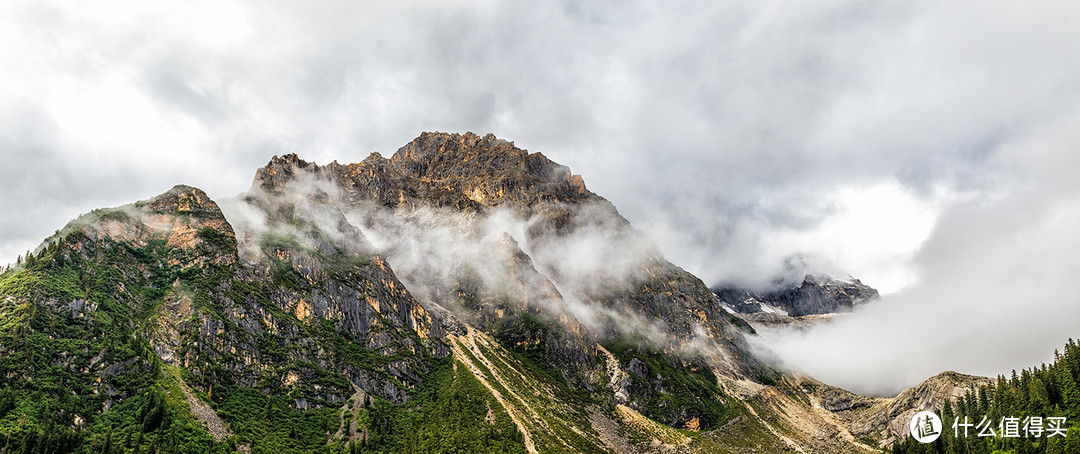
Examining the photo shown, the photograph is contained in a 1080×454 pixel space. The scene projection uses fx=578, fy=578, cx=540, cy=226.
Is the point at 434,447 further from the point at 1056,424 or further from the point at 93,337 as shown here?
the point at 1056,424

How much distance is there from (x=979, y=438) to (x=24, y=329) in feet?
928

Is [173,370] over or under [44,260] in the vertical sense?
under

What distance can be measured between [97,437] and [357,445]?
67.5m

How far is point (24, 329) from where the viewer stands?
502 ft

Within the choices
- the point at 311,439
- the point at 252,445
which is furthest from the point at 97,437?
the point at 311,439

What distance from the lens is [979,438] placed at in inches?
7308

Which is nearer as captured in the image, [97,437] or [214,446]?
[97,437]

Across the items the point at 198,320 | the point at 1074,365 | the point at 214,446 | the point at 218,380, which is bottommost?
the point at 214,446

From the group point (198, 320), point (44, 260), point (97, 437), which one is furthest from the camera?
point (198, 320)

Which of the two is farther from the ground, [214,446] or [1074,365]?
[1074,365]

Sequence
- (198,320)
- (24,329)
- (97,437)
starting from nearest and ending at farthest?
(97,437) → (24,329) → (198,320)

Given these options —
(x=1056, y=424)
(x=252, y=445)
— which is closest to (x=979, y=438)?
(x=1056, y=424)

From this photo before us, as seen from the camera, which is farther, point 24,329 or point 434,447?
point 434,447

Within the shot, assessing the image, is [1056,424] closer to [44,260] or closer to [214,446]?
[214,446]
